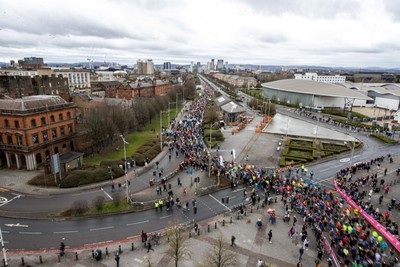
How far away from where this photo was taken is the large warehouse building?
360 ft

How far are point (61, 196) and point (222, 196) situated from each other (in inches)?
842

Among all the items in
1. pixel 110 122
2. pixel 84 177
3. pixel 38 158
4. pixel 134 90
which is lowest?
pixel 84 177

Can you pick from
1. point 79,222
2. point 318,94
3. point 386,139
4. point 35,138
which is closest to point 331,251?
point 79,222

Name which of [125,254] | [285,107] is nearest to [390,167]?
[125,254]

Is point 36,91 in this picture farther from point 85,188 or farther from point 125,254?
point 125,254

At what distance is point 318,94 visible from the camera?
112m

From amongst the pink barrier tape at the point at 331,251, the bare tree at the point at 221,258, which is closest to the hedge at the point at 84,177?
the bare tree at the point at 221,258

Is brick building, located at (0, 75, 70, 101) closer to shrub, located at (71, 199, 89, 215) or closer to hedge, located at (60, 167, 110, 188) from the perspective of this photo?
hedge, located at (60, 167, 110, 188)

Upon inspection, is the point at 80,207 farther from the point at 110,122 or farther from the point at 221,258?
the point at 110,122

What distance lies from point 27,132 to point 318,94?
10673cm

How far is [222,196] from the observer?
3459cm

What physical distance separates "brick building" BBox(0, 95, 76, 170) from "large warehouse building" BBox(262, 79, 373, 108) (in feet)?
333

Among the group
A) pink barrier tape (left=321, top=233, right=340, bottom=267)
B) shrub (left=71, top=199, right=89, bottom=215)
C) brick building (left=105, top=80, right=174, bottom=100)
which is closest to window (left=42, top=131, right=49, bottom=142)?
shrub (left=71, top=199, right=89, bottom=215)

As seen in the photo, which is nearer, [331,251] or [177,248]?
[177,248]
